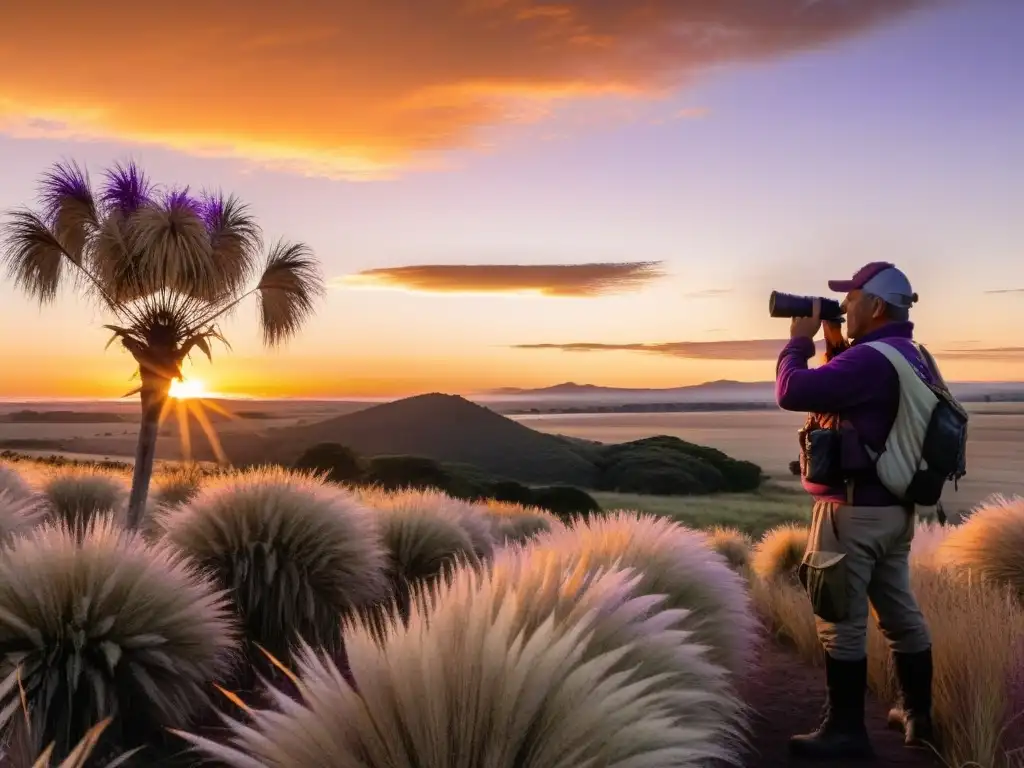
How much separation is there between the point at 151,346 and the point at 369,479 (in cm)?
1833

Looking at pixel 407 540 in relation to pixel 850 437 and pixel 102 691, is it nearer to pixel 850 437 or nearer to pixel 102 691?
pixel 102 691

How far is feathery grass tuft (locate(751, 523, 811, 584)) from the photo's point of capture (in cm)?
1145

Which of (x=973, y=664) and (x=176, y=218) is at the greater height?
(x=176, y=218)

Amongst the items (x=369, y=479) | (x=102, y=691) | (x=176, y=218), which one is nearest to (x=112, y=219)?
(x=176, y=218)

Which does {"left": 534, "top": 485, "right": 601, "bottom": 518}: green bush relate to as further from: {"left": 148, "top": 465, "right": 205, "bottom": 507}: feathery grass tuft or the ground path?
the ground path

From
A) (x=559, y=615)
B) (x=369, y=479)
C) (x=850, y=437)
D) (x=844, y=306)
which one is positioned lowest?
(x=369, y=479)

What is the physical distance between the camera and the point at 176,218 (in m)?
12.3

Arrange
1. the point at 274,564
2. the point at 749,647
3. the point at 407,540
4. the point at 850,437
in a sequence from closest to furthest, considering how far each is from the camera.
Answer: the point at 850,437, the point at 749,647, the point at 274,564, the point at 407,540

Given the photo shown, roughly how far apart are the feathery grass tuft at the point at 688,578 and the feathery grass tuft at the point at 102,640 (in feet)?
7.23

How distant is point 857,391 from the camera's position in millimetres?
4766

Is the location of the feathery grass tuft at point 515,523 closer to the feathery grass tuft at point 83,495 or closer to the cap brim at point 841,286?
the feathery grass tuft at point 83,495

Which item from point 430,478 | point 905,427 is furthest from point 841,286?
point 430,478

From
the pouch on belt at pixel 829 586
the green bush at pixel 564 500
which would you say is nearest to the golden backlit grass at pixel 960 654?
the pouch on belt at pixel 829 586

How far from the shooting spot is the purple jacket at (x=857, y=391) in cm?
475
